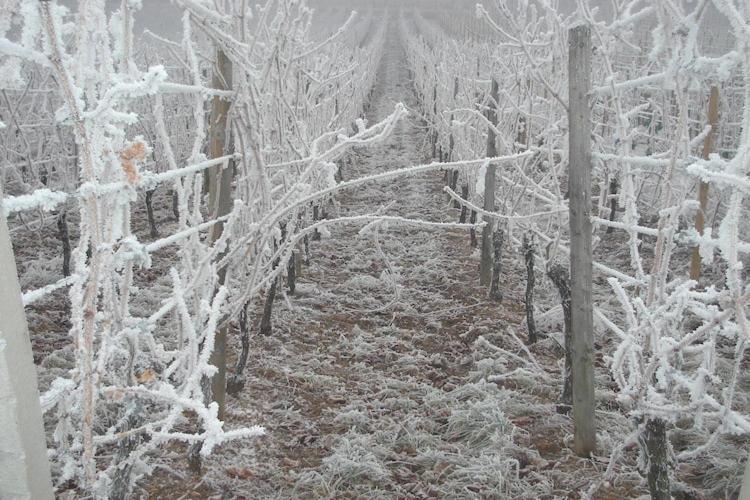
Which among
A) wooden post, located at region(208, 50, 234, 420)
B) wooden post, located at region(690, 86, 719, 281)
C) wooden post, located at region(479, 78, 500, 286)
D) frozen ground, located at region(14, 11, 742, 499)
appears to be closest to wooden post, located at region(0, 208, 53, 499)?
wooden post, located at region(208, 50, 234, 420)

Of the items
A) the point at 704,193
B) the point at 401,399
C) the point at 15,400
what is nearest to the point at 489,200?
the point at 704,193

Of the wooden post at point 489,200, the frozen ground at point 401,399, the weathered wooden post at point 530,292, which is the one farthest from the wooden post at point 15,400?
the wooden post at point 489,200

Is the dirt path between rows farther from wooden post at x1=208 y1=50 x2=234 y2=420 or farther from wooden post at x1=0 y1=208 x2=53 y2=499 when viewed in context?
wooden post at x1=0 y1=208 x2=53 y2=499

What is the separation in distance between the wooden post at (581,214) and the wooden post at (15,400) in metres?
1.93

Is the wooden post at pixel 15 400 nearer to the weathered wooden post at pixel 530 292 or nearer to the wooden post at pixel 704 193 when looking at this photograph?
the weathered wooden post at pixel 530 292

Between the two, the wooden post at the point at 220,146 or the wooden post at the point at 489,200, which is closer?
the wooden post at the point at 220,146

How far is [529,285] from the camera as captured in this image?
12.2 feet

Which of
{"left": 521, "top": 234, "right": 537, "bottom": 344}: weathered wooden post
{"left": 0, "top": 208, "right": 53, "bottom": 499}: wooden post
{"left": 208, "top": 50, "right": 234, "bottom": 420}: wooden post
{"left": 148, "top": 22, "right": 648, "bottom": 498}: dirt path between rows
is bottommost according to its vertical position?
{"left": 148, "top": 22, "right": 648, "bottom": 498}: dirt path between rows

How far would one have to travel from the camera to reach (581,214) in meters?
2.25

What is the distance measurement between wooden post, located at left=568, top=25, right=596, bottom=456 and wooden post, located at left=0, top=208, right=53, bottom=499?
76.0 inches

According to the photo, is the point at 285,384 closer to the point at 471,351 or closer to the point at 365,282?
the point at 471,351

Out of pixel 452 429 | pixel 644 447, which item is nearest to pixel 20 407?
pixel 644 447

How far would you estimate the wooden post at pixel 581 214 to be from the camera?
2.17 m

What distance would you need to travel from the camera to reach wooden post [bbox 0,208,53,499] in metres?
1.03
